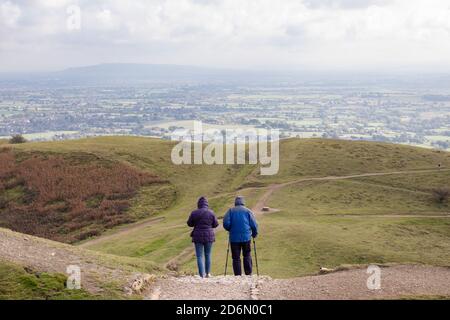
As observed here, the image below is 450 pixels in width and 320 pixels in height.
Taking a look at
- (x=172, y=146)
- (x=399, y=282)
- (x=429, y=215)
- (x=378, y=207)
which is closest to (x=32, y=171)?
(x=172, y=146)

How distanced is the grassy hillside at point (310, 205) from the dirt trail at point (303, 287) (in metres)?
8.35

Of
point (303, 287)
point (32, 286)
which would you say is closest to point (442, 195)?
point (303, 287)

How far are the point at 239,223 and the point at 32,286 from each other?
7762mm

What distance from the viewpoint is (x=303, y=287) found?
19031mm

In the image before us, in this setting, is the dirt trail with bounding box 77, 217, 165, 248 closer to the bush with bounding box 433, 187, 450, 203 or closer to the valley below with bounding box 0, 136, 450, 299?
the valley below with bounding box 0, 136, 450, 299

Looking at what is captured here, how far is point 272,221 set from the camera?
137 feet

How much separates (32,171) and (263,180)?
27.9 meters

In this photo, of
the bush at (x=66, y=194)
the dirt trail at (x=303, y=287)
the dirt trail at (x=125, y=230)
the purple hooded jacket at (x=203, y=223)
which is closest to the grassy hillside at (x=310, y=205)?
the dirt trail at (x=125, y=230)

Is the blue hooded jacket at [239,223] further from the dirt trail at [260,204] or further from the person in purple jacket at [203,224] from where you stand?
the dirt trail at [260,204]

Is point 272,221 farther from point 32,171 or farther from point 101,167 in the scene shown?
point 32,171

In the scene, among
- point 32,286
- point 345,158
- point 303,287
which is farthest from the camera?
point 345,158

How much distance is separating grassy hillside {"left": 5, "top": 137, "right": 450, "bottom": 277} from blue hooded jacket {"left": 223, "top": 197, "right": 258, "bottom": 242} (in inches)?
349

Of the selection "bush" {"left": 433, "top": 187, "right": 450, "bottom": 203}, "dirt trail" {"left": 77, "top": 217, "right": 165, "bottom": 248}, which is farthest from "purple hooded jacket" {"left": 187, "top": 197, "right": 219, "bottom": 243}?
"bush" {"left": 433, "top": 187, "right": 450, "bottom": 203}

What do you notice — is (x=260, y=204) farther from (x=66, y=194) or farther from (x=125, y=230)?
(x=66, y=194)
